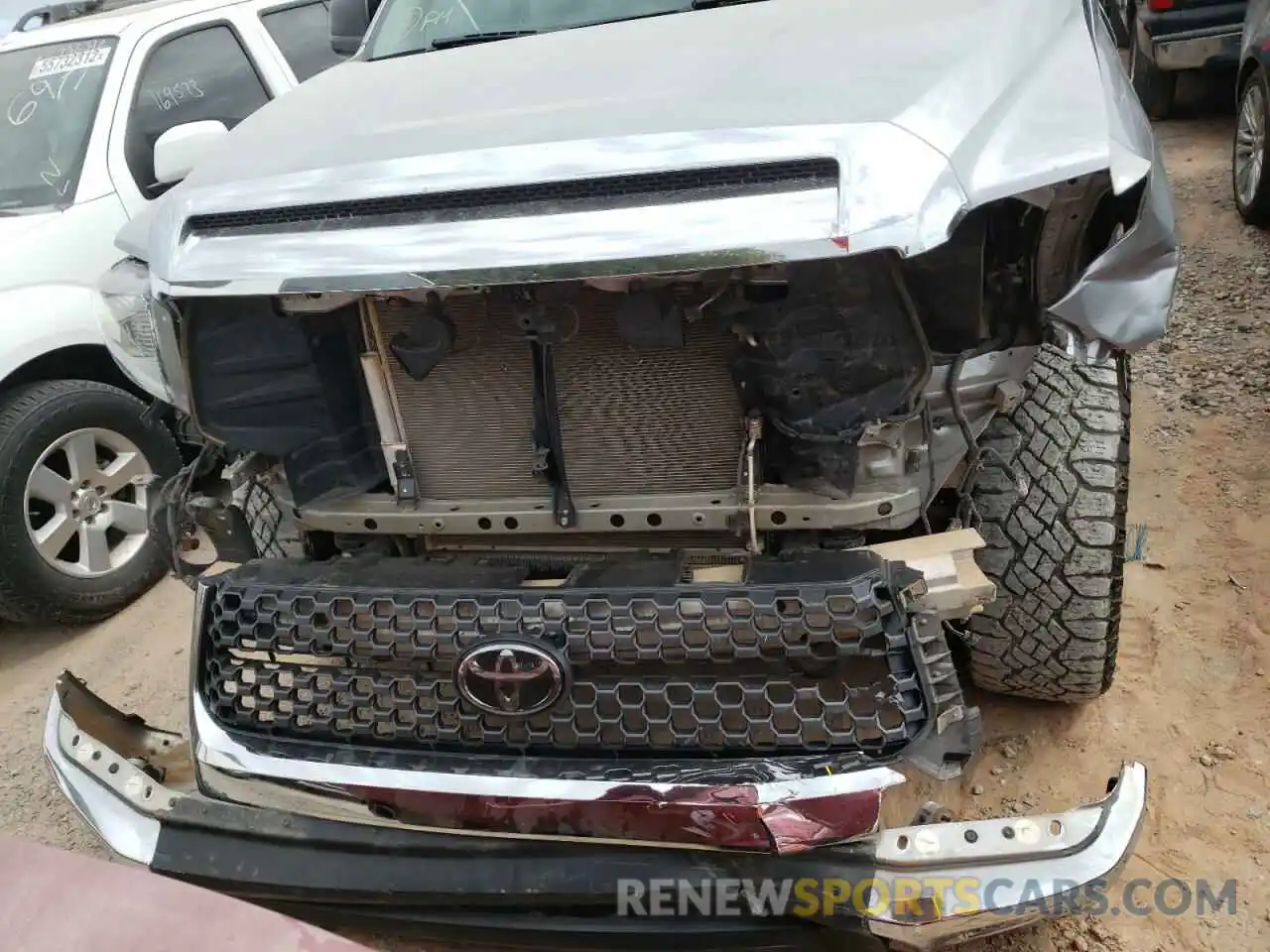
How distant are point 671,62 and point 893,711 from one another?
1387 millimetres

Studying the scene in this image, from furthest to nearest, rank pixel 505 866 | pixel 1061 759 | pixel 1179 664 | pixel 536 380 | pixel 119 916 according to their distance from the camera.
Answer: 1. pixel 1179 664
2. pixel 1061 759
3. pixel 536 380
4. pixel 505 866
5. pixel 119 916

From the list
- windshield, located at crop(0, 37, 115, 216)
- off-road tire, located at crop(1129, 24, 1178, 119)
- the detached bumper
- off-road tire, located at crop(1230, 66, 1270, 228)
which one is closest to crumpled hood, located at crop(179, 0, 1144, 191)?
the detached bumper

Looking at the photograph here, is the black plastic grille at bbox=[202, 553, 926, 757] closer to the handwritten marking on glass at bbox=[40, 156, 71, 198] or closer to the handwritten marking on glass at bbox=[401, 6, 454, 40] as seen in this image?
the handwritten marking on glass at bbox=[401, 6, 454, 40]

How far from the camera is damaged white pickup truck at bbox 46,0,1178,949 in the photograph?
1.68 metres

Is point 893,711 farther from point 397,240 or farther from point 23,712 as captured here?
point 23,712

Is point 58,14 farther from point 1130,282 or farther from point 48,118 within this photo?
point 1130,282

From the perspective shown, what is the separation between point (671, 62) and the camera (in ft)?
6.84

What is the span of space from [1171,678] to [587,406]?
183 centimetres

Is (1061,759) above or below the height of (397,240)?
below

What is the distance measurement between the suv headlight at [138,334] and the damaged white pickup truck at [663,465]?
0.08 feet

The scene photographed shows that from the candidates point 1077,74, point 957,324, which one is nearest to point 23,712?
point 957,324

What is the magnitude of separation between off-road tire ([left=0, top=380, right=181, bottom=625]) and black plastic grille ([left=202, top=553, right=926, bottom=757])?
1.65 metres

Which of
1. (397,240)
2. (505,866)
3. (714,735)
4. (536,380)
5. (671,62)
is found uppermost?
(671,62)

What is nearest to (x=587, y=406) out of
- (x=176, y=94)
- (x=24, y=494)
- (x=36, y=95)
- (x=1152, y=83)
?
(x=24, y=494)
